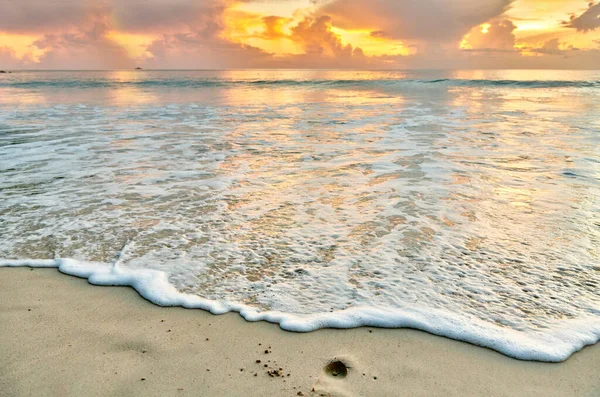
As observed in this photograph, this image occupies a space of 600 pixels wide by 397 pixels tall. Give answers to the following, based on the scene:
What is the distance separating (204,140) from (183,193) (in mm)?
4158

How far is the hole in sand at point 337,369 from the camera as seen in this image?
2.20 meters

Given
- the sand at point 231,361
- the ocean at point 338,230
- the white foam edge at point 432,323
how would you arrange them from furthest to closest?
the ocean at point 338,230, the white foam edge at point 432,323, the sand at point 231,361

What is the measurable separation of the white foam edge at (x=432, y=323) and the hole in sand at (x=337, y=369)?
0.33 m

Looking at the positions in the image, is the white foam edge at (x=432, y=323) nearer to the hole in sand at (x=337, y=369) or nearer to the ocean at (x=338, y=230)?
the ocean at (x=338, y=230)

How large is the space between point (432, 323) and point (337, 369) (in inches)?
28.4

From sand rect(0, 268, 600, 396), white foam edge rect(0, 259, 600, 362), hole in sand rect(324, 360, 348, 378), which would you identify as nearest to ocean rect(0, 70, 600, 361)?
white foam edge rect(0, 259, 600, 362)

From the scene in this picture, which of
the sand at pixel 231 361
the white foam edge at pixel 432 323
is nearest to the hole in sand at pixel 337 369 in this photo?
the sand at pixel 231 361

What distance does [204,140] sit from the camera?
9.17m

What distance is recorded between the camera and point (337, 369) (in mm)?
2240

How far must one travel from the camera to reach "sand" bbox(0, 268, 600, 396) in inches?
83.0

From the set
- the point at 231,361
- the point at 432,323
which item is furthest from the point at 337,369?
the point at 432,323

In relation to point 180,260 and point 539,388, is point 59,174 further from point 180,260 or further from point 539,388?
point 539,388

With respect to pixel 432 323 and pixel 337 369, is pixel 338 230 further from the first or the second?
pixel 337 369

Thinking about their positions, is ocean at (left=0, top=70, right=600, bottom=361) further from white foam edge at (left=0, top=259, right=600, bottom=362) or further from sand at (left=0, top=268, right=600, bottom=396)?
sand at (left=0, top=268, right=600, bottom=396)
